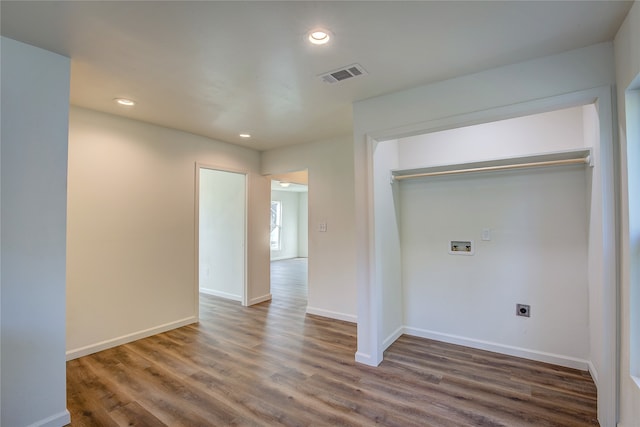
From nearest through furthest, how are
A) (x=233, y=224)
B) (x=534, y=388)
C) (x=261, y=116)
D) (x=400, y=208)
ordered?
1. (x=534, y=388)
2. (x=261, y=116)
3. (x=400, y=208)
4. (x=233, y=224)

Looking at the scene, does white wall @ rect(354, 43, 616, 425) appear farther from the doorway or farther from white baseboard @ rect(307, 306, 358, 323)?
the doorway

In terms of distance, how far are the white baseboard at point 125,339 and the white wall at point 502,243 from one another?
2820 millimetres

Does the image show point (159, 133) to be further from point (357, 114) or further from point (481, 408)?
point (481, 408)

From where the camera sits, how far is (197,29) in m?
1.83

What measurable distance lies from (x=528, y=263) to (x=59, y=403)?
389 centimetres

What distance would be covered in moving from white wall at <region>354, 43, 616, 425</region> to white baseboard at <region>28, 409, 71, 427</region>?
2217mm

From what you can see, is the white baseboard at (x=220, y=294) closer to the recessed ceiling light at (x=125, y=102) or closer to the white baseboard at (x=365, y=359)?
the white baseboard at (x=365, y=359)

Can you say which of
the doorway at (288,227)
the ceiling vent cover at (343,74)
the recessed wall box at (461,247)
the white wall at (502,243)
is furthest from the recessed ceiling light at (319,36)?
the doorway at (288,227)

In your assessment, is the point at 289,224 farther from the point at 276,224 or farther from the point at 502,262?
the point at 502,262

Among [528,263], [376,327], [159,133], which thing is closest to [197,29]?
[159,133]

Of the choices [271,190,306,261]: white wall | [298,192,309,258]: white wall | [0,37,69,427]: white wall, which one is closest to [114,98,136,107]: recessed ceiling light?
[0,37,69,427]: white wall

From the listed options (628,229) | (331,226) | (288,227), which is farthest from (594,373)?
(288,227)

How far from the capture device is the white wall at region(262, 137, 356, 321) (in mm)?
4148

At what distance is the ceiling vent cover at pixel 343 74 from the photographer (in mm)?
2299
